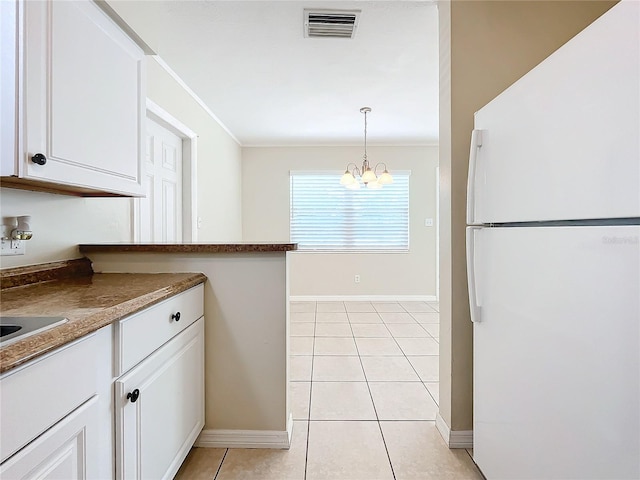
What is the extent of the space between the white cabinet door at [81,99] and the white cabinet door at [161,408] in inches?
28.7

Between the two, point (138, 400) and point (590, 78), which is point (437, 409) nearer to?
point (138, 400)

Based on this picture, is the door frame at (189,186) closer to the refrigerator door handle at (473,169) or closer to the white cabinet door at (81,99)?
the white cabinet door at (81,99)

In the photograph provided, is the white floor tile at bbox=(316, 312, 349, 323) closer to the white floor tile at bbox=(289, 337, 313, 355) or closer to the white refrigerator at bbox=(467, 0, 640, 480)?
the white floor tile at bbox=(289, 337, 313, 355)

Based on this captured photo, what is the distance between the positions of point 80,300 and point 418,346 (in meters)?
2.94

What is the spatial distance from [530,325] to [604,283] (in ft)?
1.14

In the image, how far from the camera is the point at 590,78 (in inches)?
35.4

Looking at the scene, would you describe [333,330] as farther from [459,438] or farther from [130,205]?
[130,205]

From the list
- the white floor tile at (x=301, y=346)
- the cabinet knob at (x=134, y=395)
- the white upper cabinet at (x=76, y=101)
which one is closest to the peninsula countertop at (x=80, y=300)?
the cabinet knob at (x=134, y=395)

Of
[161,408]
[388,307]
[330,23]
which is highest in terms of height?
[330,23]

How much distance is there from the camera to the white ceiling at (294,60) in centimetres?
216

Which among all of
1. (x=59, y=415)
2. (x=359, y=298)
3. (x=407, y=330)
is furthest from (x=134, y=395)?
(x=359, y=298)

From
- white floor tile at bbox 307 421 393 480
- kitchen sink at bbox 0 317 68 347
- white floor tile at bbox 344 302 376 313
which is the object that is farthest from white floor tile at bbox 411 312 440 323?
kitchen sink at bbox 0 317 68 347

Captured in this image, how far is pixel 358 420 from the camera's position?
207 centimetres

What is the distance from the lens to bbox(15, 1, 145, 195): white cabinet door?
111 centimetres
